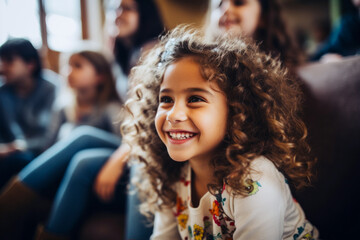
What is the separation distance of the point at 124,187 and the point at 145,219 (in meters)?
0.18

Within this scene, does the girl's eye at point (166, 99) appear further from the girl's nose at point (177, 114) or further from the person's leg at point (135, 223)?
the person's leg at point (135, 223)

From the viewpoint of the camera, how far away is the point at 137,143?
0.78 metres

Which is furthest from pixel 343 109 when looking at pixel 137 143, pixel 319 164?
pixel 137 143

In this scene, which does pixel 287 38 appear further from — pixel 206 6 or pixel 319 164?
pixel 206 6

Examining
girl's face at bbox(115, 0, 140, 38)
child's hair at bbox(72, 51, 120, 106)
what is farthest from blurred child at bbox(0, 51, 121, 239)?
girl's face at bbox(115, 0, 140, 38)

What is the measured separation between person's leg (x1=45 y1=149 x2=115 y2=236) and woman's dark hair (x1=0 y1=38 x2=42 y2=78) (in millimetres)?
1075

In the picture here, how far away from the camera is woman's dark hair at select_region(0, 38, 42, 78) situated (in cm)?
162

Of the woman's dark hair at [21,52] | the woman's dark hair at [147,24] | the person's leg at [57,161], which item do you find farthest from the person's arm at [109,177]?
the woman's dark hair at [21,52]

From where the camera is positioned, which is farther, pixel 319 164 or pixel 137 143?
pixel 137 143

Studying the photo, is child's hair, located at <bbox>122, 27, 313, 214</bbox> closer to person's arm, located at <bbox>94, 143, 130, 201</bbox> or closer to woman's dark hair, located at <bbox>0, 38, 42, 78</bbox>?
person's arm, located at <bbox>94, 143, 130, 201</bbox>

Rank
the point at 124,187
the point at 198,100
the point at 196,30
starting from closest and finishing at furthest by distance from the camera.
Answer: the point at 198,100
the point at 196,30
the point at 124,187

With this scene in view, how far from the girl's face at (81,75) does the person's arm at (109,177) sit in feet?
2.10

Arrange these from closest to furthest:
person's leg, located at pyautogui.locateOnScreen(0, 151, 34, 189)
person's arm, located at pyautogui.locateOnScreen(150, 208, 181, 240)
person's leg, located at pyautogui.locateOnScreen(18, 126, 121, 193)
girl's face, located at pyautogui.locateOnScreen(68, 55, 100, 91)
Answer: person's arm, located at pyautogui.locateOnScreen(150, 208, 181, 240) < person's leg, located at pyautogui.locateOnScreen(18, 126, 121, 193) < person's leg, located at pyautogui.locateOnScreen(0, 151, 34, 189) < girl's face, located at pyautogui.locateOnScreen(68, 55, 100, 91)

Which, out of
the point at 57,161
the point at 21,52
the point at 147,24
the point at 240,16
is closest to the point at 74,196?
the point at 57,161
